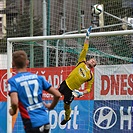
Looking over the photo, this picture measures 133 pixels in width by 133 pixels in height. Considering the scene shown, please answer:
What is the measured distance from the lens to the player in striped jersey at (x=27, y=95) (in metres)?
5.78

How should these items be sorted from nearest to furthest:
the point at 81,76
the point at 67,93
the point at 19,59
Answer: the point at 19,59, the point at 81,76, the point at 67,93

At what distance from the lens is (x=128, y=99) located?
957 centimetres

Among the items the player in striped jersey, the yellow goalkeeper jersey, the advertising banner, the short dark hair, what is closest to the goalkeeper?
the yellow goalkeeper jersey

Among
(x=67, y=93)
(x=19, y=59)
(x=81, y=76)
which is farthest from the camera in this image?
(x=67, y=93)

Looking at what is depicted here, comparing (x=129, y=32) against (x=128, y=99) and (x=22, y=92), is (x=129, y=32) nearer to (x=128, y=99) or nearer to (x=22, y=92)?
(x=128, y=99)

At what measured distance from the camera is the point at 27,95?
5.81 metres

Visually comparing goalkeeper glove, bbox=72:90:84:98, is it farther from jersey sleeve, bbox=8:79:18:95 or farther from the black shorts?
jersey sleeve, bbox=8:79:18:95

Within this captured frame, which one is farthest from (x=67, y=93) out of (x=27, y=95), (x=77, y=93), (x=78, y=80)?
(x=27, y=95)

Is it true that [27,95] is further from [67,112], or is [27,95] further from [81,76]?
[67,112]

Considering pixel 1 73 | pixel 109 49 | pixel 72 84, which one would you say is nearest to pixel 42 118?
pixel 72 84

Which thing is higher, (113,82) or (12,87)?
(12,87)

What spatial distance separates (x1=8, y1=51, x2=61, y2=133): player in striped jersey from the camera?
19.0ft

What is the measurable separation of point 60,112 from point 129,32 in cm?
228

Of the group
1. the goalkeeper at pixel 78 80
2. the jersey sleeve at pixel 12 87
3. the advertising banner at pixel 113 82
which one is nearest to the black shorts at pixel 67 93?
the goalkeeper at pixel 78 80
